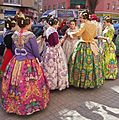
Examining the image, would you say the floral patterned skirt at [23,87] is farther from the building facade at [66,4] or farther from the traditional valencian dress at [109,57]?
the building facade at [66,4]

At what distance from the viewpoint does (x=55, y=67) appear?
4.45 metres

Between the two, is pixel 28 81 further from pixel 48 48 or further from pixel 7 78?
pixel 48 48

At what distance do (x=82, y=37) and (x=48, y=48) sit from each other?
763mm

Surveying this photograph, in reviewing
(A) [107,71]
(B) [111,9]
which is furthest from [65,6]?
(A) [107,71]

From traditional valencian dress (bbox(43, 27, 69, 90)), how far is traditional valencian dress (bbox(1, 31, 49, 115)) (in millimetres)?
806

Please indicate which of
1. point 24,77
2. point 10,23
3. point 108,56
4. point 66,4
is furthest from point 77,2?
point 24,77

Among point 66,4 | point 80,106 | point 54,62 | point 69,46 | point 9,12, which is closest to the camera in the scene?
point 80,106

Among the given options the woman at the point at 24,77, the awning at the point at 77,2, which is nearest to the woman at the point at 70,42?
the woman at the point at 24,77

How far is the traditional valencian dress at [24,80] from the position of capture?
135 inches

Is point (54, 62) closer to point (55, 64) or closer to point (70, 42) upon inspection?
point (55, 64)

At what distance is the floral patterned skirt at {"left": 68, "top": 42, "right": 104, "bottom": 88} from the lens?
455cm

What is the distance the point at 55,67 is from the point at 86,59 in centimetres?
67

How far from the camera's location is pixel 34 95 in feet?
11.6

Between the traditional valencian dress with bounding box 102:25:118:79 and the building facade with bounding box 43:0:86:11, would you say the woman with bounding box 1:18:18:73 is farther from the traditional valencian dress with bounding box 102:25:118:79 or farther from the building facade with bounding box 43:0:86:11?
the building facade with bounding box 43:0:86:11
